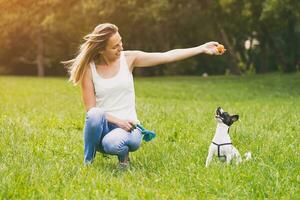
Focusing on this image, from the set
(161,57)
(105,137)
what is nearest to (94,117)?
Answer: (105,137)

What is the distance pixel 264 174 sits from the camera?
Result: 19.5ft

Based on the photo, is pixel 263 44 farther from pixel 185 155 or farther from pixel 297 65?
pixel 185 155

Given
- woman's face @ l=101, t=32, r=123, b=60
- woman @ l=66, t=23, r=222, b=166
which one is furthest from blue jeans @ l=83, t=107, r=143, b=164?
woman's face @ l=101, t=32, r=123, b=60

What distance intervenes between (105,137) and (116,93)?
532 mm

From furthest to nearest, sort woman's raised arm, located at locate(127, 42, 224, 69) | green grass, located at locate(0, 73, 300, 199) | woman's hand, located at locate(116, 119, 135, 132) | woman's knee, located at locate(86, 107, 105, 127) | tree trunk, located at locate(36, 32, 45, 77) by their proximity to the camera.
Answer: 1. tree trunk, located at locate(36, 32, 45, 77)
2. woman's raised arm, located at locate(127, 42, 224, 69)
3. woman's hand, located at locate(116, 119, 135, 132)
4. woman's knee, located at locate(86, 107, 105, 127)
5. green grass, located at locate(0, 73, 300, 199)

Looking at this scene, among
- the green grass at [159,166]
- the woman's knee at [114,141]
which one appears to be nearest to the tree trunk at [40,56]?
the green grass at [159,166]

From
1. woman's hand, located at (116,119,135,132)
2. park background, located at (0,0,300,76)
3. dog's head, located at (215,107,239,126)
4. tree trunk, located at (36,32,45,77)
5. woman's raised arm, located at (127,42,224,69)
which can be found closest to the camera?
dog's head, located at (215,107,239,126)

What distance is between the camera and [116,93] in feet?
22.2

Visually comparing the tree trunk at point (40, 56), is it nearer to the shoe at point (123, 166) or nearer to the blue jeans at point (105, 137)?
the blue jeans at point (105, 137)

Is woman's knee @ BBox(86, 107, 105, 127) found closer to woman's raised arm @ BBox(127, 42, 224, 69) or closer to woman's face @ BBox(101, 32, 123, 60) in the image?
woman's face @ BBox(101, 32, 123, 60)

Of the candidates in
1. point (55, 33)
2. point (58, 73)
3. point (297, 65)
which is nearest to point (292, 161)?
point (297, 65)

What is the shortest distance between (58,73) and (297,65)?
24.1m

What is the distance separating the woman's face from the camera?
21.8ft

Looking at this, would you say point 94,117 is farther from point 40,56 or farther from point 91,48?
point 40,56
